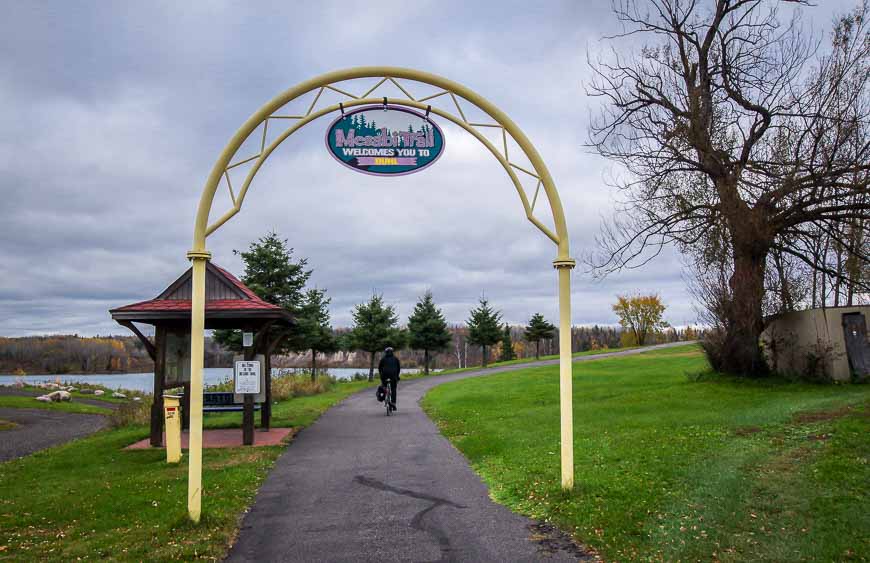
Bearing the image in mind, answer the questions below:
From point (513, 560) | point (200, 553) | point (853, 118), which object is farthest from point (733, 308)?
point (200, 553)

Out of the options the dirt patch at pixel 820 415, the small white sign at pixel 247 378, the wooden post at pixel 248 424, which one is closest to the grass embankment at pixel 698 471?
the dirt patch at pixel 820 415

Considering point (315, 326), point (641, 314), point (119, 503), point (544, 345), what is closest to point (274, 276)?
point (315, 326)

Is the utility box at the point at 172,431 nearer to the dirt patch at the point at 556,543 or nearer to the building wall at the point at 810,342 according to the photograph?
the dirt patch at the point at 556,543

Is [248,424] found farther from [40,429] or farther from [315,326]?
[315,326]

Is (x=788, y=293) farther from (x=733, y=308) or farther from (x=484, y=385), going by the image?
(x=484, y=385)

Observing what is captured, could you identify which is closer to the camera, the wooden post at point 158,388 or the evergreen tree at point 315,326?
the wooden post at point 158,388

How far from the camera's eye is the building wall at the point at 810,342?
20.7 meters

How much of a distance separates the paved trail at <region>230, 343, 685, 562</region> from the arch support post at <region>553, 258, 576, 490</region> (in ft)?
3.36

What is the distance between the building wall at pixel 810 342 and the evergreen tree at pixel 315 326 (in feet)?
71.9

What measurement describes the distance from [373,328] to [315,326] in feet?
20.2

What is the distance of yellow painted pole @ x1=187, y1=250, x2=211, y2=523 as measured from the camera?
7.50m

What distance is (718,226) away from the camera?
2017cm

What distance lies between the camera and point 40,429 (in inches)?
830

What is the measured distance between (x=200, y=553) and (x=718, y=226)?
706 inches
